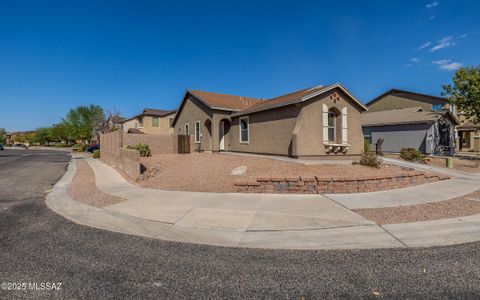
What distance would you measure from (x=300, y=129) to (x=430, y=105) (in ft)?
95.2

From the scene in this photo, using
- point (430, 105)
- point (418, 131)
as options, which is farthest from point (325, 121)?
point (430, 105)

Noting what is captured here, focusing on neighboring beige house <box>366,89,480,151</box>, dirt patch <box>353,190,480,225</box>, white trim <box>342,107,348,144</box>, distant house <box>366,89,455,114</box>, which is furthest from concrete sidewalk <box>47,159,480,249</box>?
distant house <box>366,89,455,114</box>

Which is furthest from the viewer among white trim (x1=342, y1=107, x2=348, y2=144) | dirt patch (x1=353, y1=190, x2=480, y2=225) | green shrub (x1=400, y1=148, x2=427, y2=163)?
green shrub (x1=400, y1=148, x2=427, y2=163)

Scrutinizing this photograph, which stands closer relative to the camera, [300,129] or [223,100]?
[300,129]

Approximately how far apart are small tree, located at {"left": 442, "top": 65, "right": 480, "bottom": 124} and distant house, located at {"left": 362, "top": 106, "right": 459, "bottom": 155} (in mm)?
1260

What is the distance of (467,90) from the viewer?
1981cm

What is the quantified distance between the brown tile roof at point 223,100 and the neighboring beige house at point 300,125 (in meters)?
0.11

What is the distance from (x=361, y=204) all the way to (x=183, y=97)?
20.1 m

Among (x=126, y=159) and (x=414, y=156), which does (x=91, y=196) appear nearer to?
(x=126, y=159)

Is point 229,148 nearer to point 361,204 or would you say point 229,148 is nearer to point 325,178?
point 325,178

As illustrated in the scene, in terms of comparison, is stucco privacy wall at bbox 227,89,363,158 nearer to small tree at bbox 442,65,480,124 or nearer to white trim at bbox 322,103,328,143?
white trim at bbox 322,103,328,143

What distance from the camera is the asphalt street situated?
110 inches

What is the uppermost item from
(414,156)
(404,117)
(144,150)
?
(404,117)

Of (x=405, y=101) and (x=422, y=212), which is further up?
(x=405, y=101)
